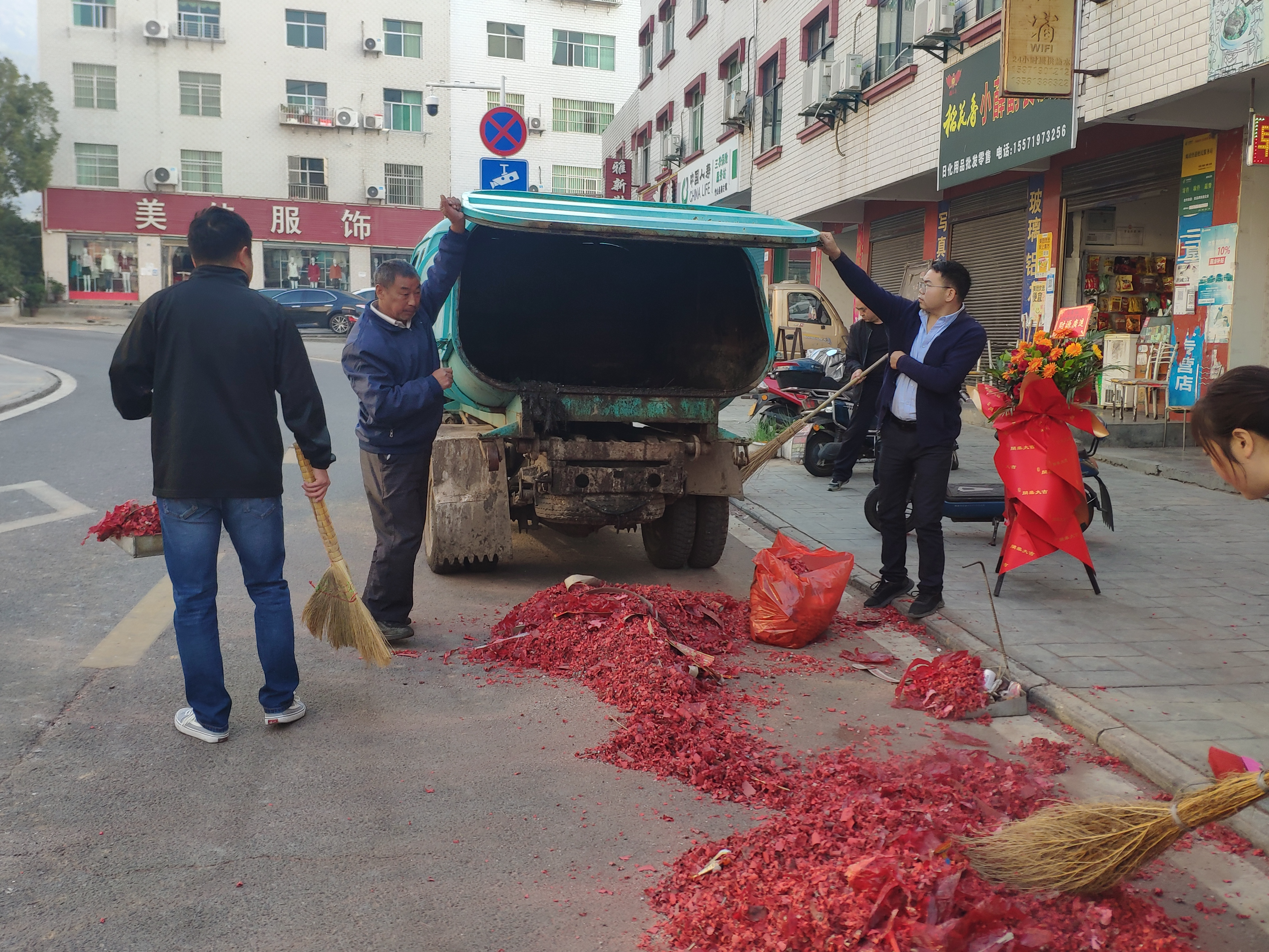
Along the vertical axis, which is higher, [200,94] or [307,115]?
[200,94]

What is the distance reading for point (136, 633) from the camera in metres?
5.35

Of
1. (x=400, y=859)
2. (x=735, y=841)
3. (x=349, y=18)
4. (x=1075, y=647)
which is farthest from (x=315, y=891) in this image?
(x=349, y=18)

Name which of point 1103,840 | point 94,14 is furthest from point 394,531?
point 94,14

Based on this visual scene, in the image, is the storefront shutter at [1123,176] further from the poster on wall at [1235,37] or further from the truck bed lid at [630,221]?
the truck bed lid at [630,221]

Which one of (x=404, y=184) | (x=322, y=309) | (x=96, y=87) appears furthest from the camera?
(x=404, y=184)

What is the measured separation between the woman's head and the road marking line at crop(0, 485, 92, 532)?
741 cm

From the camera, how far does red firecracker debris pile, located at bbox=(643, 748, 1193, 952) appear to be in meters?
2.60

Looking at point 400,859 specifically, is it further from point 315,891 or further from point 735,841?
point 735,841

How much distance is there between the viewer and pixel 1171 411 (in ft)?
40.2

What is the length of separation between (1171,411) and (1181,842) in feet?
33.1

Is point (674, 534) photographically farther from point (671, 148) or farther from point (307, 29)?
point (307, 29)

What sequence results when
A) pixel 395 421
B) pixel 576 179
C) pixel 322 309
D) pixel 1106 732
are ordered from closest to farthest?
pixel 1106 732 → pixel 395 421 → pixel 322 309 → pixel 576 179

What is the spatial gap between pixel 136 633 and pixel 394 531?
1382 mm

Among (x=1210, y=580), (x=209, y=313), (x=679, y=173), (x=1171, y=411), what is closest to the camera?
(x=209, y=313)
